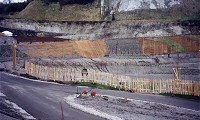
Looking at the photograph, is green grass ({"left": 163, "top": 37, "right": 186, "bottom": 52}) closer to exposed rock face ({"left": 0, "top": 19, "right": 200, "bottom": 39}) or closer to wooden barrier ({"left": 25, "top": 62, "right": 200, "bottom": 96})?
exposed rock face ({"left": 0, "top": 19, "right": 200, "bottom": 39})

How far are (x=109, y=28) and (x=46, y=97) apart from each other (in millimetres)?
39563

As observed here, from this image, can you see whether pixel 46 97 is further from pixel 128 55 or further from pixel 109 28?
pixel 109 28

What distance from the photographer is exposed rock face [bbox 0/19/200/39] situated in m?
57.4

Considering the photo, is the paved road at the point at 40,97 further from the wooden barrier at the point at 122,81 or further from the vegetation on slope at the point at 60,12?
the vegetation on slope at the point at 60,12

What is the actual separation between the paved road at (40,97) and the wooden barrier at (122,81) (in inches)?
87.1

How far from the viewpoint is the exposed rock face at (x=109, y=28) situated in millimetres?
57406

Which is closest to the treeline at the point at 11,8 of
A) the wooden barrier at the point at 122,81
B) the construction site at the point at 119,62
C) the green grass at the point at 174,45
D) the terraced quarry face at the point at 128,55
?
the construction site at the point at 119,62

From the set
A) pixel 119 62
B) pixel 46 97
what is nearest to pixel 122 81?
pixel 46 97

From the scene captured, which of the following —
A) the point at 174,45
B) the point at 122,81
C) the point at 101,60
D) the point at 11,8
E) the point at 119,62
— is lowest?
the point at 122,81

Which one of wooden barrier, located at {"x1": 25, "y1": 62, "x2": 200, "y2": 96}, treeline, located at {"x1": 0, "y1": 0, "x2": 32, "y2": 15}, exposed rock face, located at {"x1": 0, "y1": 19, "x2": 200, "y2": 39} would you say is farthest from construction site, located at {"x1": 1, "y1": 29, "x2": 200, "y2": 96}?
treeline, located at {"x1": 0, "y1": 0, "x2": 32, "y2": 15}

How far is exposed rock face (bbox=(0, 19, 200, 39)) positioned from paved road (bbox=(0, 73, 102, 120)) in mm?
29961

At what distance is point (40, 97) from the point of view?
71.6 feet

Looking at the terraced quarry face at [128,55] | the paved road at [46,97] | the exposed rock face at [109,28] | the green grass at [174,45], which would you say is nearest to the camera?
the paved road at [46,97]

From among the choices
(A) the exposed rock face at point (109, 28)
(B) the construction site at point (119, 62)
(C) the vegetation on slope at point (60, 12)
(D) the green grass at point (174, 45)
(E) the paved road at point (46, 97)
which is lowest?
(E) the paved road at point (46, 97)
